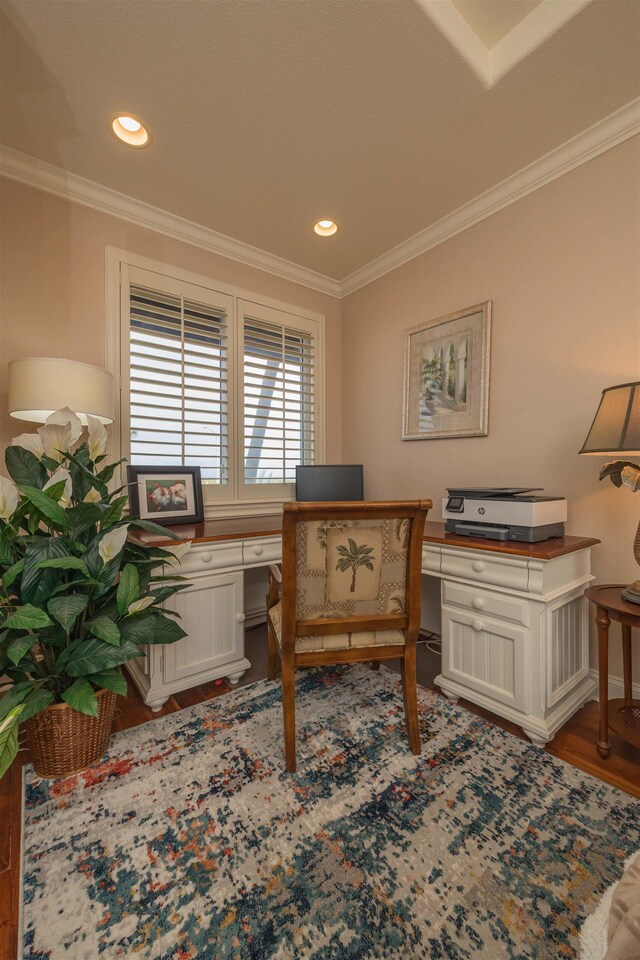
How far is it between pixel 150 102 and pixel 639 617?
9.57ft

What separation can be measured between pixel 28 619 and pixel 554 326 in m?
2.69

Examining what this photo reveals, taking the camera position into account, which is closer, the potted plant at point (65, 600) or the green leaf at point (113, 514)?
the potted plant at point (65, 600)

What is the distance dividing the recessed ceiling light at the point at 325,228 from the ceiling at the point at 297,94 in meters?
0.19

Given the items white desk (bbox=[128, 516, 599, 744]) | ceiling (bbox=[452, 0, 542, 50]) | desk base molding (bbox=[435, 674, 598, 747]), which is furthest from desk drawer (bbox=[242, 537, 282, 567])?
ceiling (bbox=[452, 0, 542, 50])

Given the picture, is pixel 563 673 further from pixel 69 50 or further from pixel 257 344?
pixel 69 50

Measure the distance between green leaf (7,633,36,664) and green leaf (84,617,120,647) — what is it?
0.17 m

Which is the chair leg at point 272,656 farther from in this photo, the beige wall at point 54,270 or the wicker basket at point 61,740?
the beige wall at point 54,270

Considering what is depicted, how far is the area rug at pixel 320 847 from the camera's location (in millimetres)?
953

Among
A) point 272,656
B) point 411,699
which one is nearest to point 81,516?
point 272,656

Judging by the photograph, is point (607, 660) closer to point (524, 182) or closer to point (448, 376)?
point (448, 376)

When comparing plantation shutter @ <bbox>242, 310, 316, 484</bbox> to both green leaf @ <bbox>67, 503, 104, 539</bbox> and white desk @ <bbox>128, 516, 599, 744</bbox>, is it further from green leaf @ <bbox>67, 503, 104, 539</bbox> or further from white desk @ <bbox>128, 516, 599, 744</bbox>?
green leaf @ <bbox>67, 503, 104, 539</bbox>

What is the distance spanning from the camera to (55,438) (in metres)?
1.50

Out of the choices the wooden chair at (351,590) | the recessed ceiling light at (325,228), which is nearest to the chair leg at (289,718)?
the wooden chair at (351,590)

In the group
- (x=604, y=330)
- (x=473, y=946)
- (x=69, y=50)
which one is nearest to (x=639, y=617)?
(x=473, y=946)
